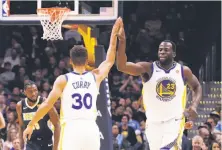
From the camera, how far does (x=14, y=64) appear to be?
19328 mm

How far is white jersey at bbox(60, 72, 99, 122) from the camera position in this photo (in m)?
8.78

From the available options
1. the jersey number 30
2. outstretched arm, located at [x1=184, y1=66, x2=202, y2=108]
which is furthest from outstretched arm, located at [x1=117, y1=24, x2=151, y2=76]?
the jersey number 30

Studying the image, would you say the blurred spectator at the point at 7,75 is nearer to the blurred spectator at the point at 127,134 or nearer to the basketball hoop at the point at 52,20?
the blurred spectator at the point at 127,134

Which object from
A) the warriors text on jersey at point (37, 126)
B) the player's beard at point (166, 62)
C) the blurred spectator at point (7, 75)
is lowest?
the warriors text on jersey at point (37, 126)

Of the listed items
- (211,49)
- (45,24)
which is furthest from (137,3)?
(45,24)

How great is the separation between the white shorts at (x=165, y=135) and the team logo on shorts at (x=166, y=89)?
0.31m

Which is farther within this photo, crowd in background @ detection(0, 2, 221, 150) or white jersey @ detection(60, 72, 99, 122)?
crowd in background @ detection(0, 2, 221, 150)

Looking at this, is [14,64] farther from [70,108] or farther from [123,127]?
[70,108]

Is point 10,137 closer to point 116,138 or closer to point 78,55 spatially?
point 116,138

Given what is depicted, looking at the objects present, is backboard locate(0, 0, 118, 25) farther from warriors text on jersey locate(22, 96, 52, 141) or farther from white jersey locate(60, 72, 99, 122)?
white jersey locate(60, 72, 99, 122)

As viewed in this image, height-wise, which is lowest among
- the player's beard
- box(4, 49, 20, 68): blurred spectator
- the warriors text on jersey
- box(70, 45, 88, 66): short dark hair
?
the warriors text on jersey

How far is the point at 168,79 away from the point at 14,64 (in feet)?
32.8

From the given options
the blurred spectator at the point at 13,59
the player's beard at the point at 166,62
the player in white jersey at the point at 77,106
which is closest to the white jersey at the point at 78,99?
the player in white jersey at the point at 77,106

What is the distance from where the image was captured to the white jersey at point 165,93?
9.87 m
